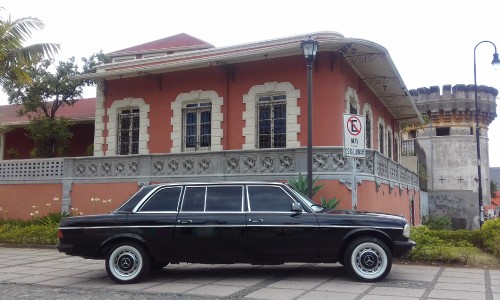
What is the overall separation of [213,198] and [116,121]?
36.6 ft

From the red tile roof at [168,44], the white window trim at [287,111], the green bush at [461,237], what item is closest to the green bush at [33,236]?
the white window trim at [287,111]

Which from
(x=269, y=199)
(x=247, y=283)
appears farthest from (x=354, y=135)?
(x=247, y=283)

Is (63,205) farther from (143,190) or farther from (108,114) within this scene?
(143,190)

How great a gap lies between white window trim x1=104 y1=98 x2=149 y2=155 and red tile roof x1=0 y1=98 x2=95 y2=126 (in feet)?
13.2

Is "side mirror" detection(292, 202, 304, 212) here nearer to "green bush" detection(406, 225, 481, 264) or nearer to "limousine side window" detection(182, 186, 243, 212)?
"limousine side window" detection(182, 186, 243, 212)

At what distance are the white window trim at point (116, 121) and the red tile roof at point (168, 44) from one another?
4.44m

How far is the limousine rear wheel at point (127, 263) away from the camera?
27.5ft

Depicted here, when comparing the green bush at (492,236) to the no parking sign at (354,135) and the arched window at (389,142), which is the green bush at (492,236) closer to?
the no parking sign at (354,135)

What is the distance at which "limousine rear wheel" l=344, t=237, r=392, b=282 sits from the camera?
8102mm

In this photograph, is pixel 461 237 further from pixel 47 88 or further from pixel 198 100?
pixel 47 88

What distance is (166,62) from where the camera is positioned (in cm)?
1825

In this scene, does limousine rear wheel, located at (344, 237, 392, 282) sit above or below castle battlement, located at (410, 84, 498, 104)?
below

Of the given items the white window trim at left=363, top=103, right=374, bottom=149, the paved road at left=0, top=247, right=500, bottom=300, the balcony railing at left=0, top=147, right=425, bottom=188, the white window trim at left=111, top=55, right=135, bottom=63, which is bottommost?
the paved road at left=0, top=247, right=500, bottom=300

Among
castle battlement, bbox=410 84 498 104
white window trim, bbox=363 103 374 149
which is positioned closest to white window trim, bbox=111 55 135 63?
white window trim, bbox=363 103 374 149
